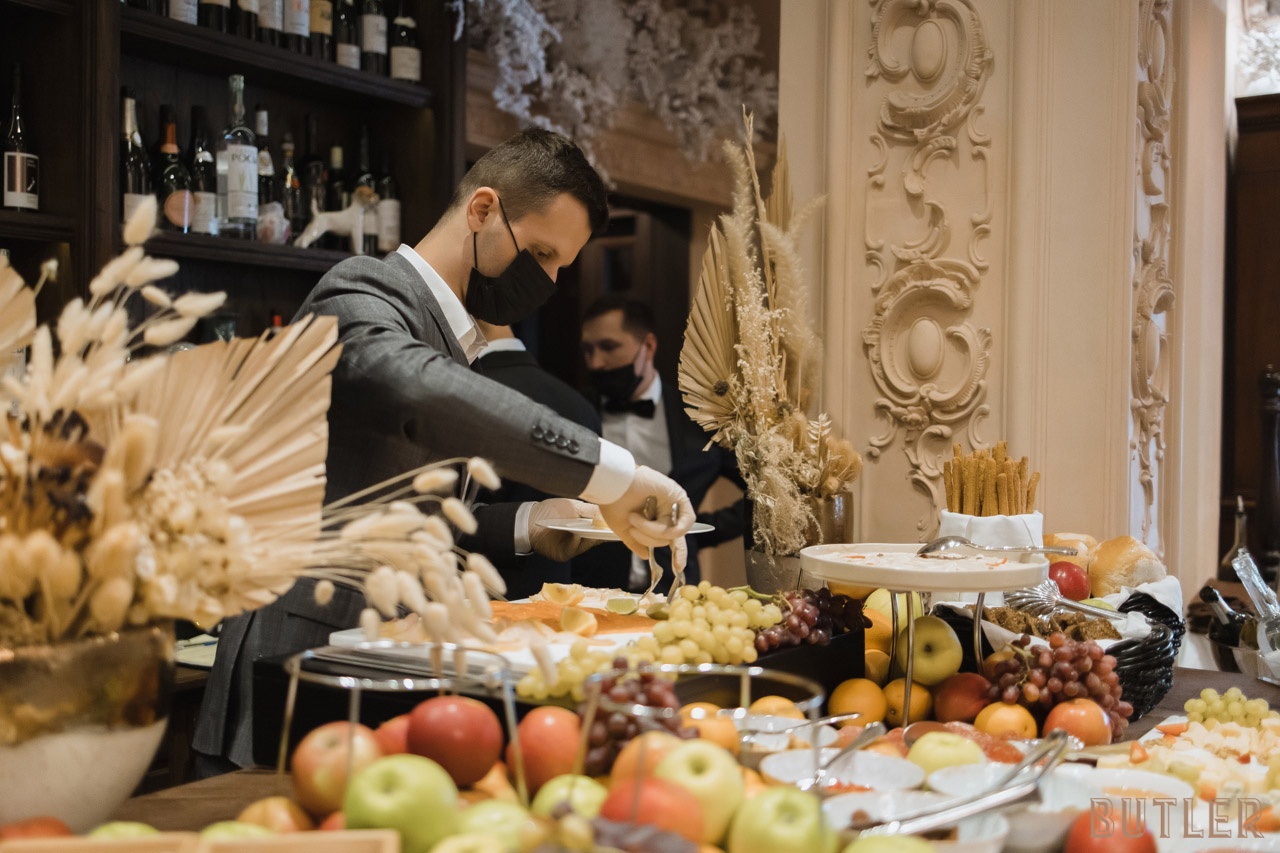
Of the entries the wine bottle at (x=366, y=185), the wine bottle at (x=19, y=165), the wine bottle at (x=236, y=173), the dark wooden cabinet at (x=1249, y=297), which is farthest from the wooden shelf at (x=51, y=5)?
the dark wooden cabinet at (x=1249, y=297)

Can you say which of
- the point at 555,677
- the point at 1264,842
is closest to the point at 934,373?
the point at 1264,842

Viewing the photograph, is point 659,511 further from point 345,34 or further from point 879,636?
point 345,34

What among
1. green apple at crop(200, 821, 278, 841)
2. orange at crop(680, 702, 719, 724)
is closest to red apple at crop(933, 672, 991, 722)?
orange at crop(680, 702, 719, 724)

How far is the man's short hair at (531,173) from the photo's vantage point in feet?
6.13

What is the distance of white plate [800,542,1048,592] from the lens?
128 cm

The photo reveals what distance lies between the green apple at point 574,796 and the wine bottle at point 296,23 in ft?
8.55

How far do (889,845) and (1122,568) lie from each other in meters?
1.40

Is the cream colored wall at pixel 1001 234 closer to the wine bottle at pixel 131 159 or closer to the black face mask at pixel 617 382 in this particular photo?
the black face mask at pixel 617 382

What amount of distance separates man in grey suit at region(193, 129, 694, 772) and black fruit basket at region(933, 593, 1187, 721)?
41 cm

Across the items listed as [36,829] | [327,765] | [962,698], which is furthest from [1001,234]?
[36,829]

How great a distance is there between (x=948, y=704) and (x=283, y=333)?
933 mm

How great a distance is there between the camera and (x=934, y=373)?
266 centimetres

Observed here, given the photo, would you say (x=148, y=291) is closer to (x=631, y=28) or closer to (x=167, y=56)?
(x=167, y=56)

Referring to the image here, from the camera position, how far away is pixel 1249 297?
165 inches
